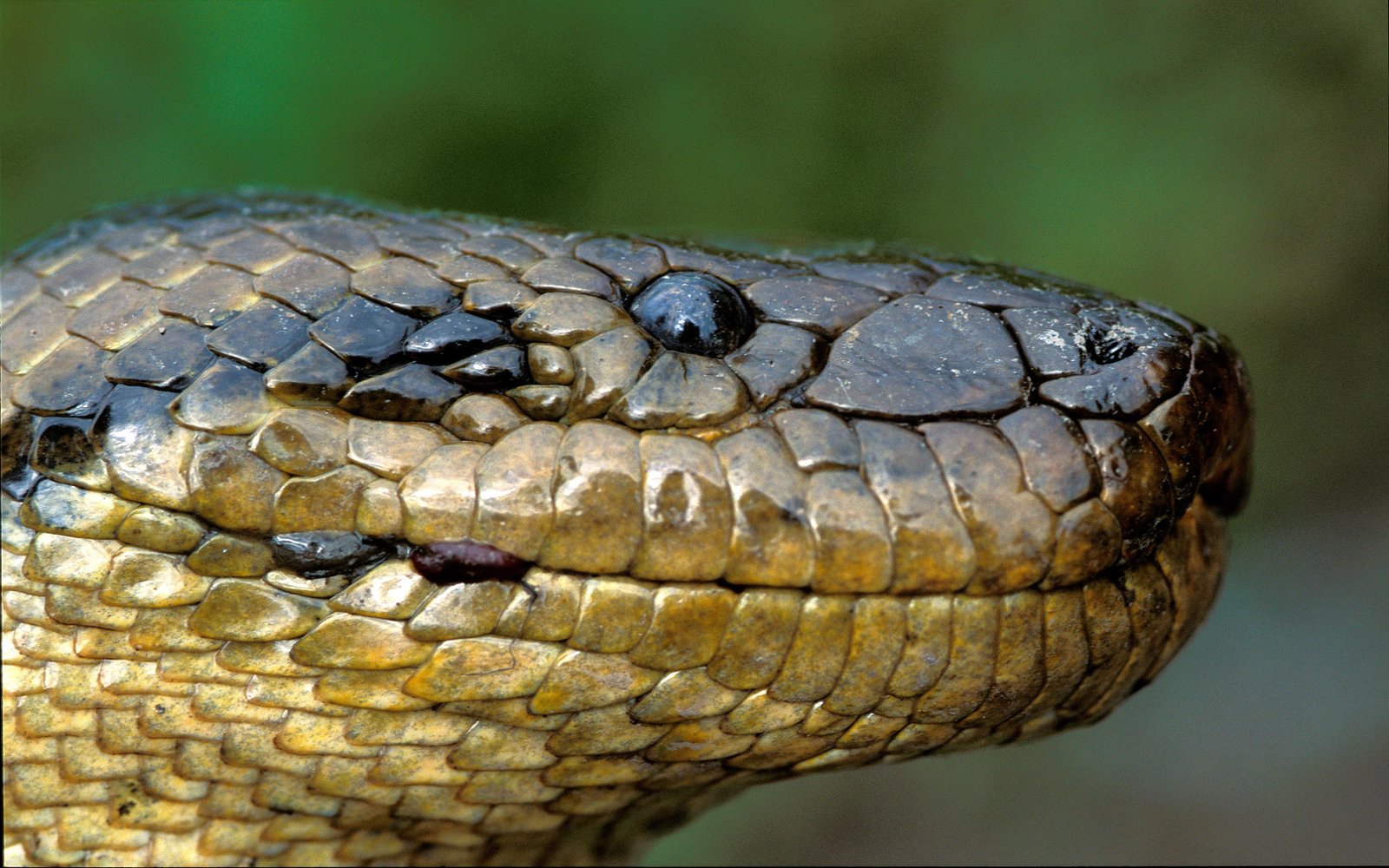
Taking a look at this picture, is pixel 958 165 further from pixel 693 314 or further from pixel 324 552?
pixel 324 552

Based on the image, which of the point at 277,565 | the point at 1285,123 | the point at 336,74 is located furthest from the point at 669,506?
the point at 1285,123

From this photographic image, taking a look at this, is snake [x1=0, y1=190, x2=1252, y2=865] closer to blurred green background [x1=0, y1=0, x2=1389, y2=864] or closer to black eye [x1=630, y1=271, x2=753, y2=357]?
black eye [x1=630, y1=271, x2=753, y2=357]

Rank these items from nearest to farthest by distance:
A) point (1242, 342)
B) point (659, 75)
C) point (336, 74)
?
1. point (336, 74)
2. point (659, 75)
3. point (1242, 342)

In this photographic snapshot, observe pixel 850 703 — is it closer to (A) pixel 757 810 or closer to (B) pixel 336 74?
(B) pixel 336 74

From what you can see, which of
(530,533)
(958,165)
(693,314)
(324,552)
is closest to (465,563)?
(530,533)

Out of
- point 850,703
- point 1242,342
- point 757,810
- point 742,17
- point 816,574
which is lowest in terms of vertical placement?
point 850,703

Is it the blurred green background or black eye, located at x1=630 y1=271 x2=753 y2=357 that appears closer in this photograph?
black eye, located at x1=630 y1=271 x2=753 y2=357

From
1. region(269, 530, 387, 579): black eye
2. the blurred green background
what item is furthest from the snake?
the blurred green background
